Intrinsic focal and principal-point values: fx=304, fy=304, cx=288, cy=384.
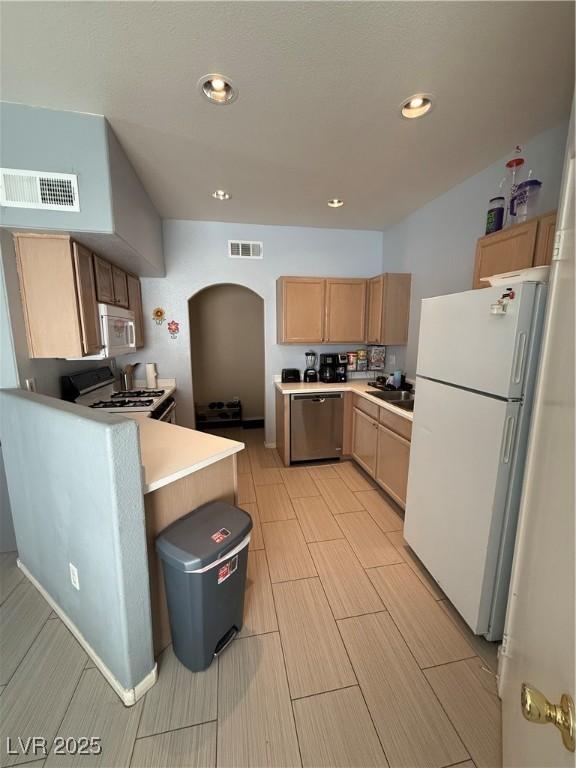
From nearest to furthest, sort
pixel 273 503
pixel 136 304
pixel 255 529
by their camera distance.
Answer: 1. pixel 255 529
2. pixel 273 503
3. pixel 136 304

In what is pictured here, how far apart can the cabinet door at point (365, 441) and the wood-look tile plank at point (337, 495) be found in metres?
0.33

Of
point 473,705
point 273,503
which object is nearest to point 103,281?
point 273,503

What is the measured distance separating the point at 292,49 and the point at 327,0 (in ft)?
0.77

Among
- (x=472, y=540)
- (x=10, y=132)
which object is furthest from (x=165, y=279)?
(x=472, y=540)

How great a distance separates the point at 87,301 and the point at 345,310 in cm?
263

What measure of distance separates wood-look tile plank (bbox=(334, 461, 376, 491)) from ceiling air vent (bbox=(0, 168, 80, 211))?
313 centimetres

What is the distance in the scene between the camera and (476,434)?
4.90 feet

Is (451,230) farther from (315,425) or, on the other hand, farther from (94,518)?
(94,518)

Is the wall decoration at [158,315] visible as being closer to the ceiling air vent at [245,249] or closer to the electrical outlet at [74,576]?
the ceiling air vent at [245,249]

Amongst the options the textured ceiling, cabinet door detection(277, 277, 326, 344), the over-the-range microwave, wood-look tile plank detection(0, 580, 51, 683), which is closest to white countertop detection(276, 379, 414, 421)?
cabinet door detection(277, 277, 326, 344)

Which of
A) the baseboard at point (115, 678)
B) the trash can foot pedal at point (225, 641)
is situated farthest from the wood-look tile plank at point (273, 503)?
the baseboard at point (115, 678)

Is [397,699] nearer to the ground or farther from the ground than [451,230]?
nearer to the ground

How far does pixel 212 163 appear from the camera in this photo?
2234 millimetres

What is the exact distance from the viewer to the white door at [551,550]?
1.91ft
